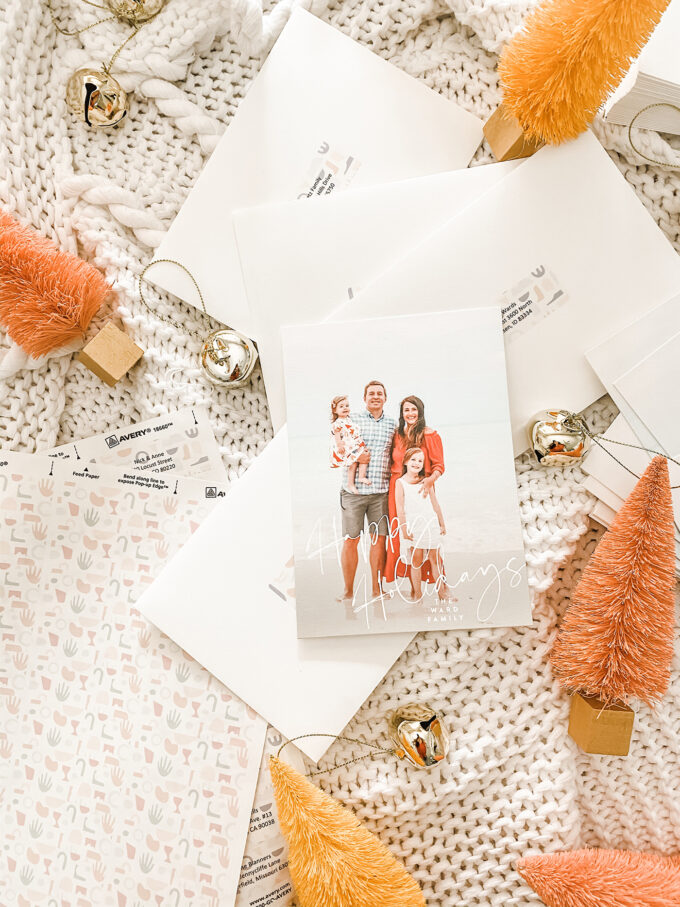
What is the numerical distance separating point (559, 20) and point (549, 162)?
0.12m

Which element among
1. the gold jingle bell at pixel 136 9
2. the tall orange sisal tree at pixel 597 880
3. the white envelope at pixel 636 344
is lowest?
the tall orange sisal tree at pixel 597 880

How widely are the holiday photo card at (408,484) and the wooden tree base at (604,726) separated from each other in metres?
0.10

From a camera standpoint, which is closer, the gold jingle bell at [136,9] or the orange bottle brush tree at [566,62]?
the orange bottle brush tree at [566,62]

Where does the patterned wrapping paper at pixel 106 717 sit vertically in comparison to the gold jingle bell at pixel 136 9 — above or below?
below

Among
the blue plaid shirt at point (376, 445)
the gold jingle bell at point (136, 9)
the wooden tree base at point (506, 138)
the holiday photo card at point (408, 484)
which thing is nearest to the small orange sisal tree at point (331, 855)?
the holiday photo card at point (408, 484)

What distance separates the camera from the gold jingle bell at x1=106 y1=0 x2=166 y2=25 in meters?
0.65

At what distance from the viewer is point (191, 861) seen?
0.62 metres

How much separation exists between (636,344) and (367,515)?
0.30 meters

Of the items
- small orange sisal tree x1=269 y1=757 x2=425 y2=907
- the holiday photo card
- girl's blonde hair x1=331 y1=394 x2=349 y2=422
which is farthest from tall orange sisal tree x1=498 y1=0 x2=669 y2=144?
small orange sisal tree x1=269 y1=757 x2=425 y2=907

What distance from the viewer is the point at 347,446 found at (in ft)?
2.07

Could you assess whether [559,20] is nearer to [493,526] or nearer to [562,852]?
[493,526]

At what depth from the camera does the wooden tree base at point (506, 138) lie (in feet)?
2.03

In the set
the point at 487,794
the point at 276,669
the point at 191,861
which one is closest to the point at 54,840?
the point at 191,861

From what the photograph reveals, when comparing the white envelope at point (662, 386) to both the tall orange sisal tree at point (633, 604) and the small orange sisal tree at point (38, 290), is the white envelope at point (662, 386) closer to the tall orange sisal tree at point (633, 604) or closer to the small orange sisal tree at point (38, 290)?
the tall orange sisal tree at point (633, 604)
